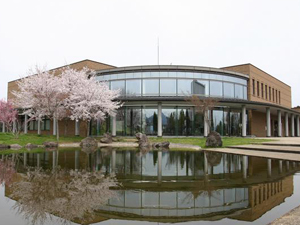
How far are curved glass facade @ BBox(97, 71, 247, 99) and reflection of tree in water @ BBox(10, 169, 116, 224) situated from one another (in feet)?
80.8

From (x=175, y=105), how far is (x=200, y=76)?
17.9ft

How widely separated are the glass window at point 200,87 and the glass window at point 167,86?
8.84 ft

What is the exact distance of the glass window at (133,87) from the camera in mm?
32844

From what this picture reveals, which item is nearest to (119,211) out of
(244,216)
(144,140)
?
(244,216)

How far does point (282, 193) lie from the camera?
6.34 metres

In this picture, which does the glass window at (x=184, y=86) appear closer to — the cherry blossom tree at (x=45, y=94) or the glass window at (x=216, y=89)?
the glass window at (x=216, y=89)

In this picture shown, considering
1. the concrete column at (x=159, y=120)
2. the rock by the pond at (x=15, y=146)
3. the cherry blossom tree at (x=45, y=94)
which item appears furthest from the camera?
the concrete column at (x=159, y=120)

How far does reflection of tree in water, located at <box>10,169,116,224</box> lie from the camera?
15.7ft

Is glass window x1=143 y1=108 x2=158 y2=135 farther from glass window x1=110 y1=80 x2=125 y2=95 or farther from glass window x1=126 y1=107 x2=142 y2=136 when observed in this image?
glass window x1=110 y1=80 x2=125 y2=95

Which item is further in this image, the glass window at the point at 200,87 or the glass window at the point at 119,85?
the glass window at the point at 119,85

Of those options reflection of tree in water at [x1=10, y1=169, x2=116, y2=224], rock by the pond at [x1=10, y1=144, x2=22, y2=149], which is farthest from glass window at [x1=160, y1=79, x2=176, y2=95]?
reflection of tree in water at [x1=10, y1=169, x2=116, y2=224]

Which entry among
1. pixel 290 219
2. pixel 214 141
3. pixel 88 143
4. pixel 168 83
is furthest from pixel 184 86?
pixel 290 219

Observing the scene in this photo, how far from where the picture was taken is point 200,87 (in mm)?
33125

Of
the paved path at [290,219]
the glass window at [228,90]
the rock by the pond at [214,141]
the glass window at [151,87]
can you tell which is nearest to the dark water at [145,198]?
the paved path at [290,219]
